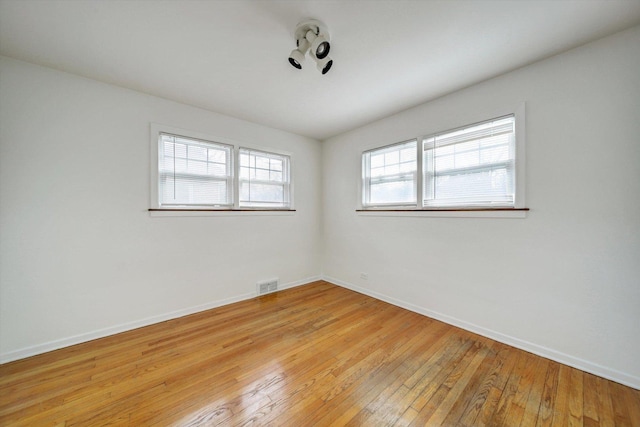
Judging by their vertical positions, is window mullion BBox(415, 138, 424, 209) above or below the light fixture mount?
below

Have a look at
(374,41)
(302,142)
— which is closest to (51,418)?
(374,41)

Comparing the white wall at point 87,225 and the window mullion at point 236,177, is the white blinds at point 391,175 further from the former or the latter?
the white wall at point 87,225

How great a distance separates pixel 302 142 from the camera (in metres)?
4.02

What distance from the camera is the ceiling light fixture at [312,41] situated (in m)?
1.63

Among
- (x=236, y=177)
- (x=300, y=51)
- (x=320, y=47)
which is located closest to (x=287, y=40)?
(x=300, y=51)

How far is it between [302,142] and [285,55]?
2063 millimetres

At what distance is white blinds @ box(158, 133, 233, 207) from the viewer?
2.75 metres

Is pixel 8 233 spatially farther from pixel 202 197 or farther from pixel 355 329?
pixel 355 329

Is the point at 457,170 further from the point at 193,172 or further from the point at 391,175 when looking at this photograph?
the point at 193,172

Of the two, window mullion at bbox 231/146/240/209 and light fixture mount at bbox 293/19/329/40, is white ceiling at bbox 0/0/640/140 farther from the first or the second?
window mullion at bbox 231/146/240/209

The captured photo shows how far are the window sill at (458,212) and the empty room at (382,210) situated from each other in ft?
0.07

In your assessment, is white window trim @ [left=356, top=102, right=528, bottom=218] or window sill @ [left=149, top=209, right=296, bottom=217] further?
window sill @ [left=149, top=209, right=296, bottom=217]

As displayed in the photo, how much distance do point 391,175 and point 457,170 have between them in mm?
892

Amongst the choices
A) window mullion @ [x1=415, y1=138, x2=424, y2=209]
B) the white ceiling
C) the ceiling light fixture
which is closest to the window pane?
window mullion @ [x1=415, y1=138, x2=424, y2=209]
